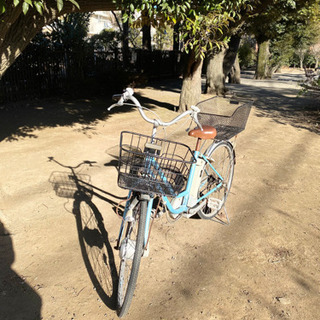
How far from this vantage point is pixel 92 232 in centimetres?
329

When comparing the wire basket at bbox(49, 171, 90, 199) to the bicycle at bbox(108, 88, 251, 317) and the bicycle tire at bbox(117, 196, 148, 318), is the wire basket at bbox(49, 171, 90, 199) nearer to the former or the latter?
the bicycle at bbox(108, 88, 251, 317)

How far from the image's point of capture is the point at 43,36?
37.2 ft

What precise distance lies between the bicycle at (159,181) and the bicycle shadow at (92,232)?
244mm

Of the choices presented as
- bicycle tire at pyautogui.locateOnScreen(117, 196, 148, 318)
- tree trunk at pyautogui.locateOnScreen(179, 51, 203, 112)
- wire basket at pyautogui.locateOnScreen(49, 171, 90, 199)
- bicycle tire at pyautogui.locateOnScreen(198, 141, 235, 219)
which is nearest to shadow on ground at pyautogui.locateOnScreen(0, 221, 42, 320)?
bicycle tire at pyautogui.locateOnScreen(117, 196, 148, 318)

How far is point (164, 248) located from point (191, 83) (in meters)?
6.75

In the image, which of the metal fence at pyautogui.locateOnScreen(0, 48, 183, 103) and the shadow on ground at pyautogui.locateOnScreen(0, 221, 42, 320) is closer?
the shadow on ground at pyautogui.locateOnScreen(0, 221, 42, 320)

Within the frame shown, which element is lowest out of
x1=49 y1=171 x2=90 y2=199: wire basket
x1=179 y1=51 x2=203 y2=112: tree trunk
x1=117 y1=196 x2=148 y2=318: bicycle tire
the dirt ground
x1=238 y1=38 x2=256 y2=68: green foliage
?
the dirt ground

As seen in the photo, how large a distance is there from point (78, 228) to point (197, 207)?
130cm

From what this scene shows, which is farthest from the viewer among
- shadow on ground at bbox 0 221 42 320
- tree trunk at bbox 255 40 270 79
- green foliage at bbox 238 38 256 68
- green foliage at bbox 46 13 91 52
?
green foliage at bbox 238 38 256 68

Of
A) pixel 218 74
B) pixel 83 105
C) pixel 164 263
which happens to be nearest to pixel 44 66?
pixel 83 105

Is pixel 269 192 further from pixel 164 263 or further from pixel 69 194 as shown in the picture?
pixel 69 194

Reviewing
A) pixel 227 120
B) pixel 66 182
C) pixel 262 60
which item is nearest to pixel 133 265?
pixel 227 120

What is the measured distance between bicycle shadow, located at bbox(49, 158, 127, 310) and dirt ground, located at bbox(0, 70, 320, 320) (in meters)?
0.01

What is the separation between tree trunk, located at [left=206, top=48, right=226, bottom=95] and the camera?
39.7ft
